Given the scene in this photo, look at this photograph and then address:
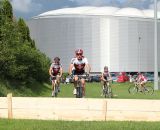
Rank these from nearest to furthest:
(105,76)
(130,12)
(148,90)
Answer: (105,76) → (148,90) → (130,12)

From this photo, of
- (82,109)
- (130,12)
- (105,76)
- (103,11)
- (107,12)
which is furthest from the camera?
(103,11)

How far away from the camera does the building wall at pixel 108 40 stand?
13875cm

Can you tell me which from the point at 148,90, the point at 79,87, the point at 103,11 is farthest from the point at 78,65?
the point at 103,11

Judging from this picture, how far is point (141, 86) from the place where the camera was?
1417 inches

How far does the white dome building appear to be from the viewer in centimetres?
13875

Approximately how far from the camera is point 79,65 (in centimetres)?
1602

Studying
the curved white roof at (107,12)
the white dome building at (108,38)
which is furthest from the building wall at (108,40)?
the curved white roof at (107,12)

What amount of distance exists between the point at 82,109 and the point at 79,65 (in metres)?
3.47

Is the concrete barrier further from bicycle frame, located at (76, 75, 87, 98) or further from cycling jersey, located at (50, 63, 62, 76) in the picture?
cycling jersey, located at (50, 63, 62, 76)

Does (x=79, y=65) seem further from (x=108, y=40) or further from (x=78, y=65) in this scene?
(x=108, y=40)

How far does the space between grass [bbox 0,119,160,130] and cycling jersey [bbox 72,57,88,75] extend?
4.38 meters

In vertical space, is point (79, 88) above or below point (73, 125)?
above

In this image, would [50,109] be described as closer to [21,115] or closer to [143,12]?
[21,115]

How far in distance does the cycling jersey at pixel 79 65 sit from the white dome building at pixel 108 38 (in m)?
122
